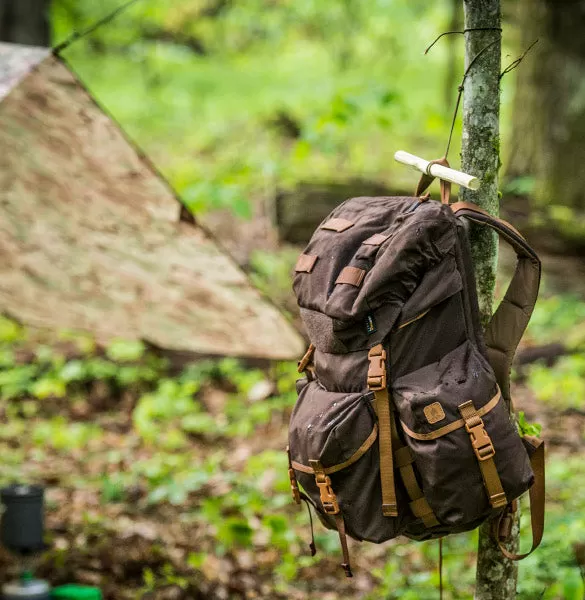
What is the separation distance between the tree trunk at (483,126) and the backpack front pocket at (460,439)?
0.35 metres

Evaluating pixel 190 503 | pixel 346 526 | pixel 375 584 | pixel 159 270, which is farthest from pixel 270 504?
pixel 346 526

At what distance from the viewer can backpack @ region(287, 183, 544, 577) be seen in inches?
67.1

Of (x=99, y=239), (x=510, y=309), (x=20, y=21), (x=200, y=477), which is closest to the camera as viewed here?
(x=510, y=309)

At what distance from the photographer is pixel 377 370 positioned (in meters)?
1.74

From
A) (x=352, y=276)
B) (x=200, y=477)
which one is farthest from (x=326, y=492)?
(x=200, y=477)

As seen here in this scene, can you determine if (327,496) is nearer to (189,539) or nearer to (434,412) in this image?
(434,412)

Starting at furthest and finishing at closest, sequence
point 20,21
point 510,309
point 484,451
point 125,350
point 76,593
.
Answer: point 125,350, point 20,21, point 76,593, point 510,309, point 484,451

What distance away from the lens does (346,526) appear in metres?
1.89

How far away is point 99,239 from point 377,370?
179 centimetres

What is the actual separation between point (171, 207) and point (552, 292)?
5.37 m

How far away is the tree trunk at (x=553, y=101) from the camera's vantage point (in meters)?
7.26

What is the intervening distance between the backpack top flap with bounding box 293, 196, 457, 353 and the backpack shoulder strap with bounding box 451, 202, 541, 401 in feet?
0.52

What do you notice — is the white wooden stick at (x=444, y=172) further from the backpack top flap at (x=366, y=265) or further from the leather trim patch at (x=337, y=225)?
the leather trim patch at (x=337, y=225)

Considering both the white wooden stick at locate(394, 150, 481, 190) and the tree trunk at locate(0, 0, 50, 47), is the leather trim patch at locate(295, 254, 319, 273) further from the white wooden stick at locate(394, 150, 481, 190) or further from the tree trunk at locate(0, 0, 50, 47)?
the tree trunk at locate(0, 0, 50, 47)
